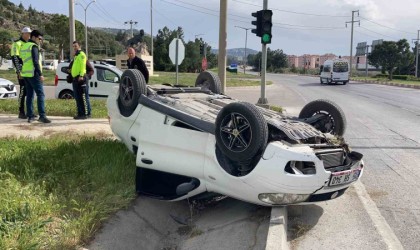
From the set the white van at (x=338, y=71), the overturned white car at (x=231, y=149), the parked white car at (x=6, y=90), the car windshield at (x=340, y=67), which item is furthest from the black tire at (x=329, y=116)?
the car windshield at (x=340, y=67)

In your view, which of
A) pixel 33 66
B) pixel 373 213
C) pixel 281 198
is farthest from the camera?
pixel 33 66

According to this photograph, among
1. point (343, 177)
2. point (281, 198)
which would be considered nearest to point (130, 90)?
point (281, 198)

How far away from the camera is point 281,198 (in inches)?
165

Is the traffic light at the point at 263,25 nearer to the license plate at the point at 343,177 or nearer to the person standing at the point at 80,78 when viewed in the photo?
the person standing at the point at 80,78

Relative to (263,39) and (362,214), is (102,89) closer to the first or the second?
(263,39)

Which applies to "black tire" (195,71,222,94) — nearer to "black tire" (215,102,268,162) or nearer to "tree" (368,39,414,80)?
"black tire" (215,102,268,162)

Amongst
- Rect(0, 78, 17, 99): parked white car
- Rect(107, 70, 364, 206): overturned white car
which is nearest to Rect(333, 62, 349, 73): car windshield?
Rect(0, 78, 17, 99): parked white car

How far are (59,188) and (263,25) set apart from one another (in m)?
10.2

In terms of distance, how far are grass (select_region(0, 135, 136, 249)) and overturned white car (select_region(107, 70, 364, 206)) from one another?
0.42 m

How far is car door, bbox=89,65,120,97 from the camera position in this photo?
1426 cm

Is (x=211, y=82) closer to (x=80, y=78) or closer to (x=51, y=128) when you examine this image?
(x=51, y=128)

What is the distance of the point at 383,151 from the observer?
8422 millimetres

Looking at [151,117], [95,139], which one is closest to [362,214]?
[151,117]

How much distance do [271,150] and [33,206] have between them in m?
2.24
